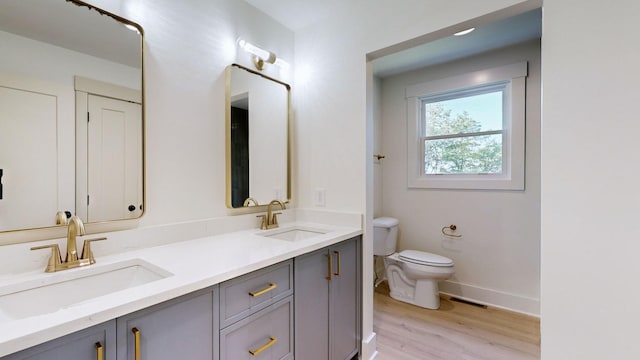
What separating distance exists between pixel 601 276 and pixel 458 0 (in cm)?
146

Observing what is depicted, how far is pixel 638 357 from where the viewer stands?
1.06 meters

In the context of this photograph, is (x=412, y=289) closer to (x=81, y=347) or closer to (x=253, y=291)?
(x=253, y=291)

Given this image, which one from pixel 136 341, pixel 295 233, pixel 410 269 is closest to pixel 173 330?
pixel 136 341

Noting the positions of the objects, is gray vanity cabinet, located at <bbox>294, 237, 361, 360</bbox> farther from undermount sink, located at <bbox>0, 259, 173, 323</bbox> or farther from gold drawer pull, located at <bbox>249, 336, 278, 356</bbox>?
undermount sink, located at <bbox>0, 259, 173, 323</bbox>

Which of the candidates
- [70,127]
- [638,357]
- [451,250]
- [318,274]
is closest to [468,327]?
[451,250]

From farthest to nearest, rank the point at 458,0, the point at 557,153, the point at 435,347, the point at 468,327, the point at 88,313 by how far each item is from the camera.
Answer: the point at 468,327
the point at 435,347
the point at 458,0
the point at 557,153
the point at 88,313

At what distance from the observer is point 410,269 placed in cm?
244

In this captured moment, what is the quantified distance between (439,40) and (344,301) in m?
2.20

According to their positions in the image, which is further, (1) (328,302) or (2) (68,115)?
(1) (328,302)

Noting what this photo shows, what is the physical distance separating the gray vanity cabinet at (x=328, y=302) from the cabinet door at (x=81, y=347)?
730 millimetres

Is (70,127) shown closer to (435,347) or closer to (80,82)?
(80,82)

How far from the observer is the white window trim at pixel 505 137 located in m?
2.34

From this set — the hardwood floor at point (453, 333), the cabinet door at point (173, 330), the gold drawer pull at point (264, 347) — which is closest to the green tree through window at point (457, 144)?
the hardwood floor at point (453, 333)

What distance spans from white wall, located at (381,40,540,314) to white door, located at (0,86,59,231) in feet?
9.04
